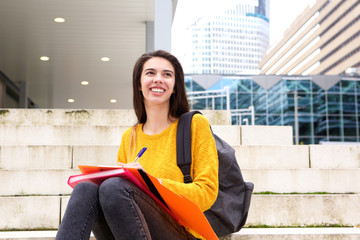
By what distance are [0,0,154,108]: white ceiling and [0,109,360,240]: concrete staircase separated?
411 centimetres

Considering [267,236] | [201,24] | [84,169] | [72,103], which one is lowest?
[267,236]

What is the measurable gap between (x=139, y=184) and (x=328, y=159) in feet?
7.82

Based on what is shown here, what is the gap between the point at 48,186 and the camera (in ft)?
9.81

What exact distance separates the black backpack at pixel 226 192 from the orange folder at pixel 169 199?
0.23m

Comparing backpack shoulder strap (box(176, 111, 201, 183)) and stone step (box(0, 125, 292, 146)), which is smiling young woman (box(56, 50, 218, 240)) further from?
stone step (box(0, 125, 292, 146))

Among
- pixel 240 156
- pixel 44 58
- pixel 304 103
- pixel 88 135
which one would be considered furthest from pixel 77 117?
pixel 304 103

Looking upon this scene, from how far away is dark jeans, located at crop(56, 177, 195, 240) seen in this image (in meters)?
1.59

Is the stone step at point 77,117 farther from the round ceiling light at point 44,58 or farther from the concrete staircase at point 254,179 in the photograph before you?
the round ceiling light at point 44,58

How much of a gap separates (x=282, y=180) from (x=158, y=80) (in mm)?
1603

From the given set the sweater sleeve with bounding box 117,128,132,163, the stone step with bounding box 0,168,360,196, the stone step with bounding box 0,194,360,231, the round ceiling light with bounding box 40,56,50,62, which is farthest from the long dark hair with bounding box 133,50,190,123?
the round ceiling light with bounding box 40,56,50,62

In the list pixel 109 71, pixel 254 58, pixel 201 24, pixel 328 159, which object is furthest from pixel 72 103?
pixel 254 58

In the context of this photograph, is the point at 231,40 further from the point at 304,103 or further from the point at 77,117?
the point at 77,117

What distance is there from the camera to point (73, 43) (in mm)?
9758

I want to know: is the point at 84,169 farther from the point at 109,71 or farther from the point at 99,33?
the point at 109,71
